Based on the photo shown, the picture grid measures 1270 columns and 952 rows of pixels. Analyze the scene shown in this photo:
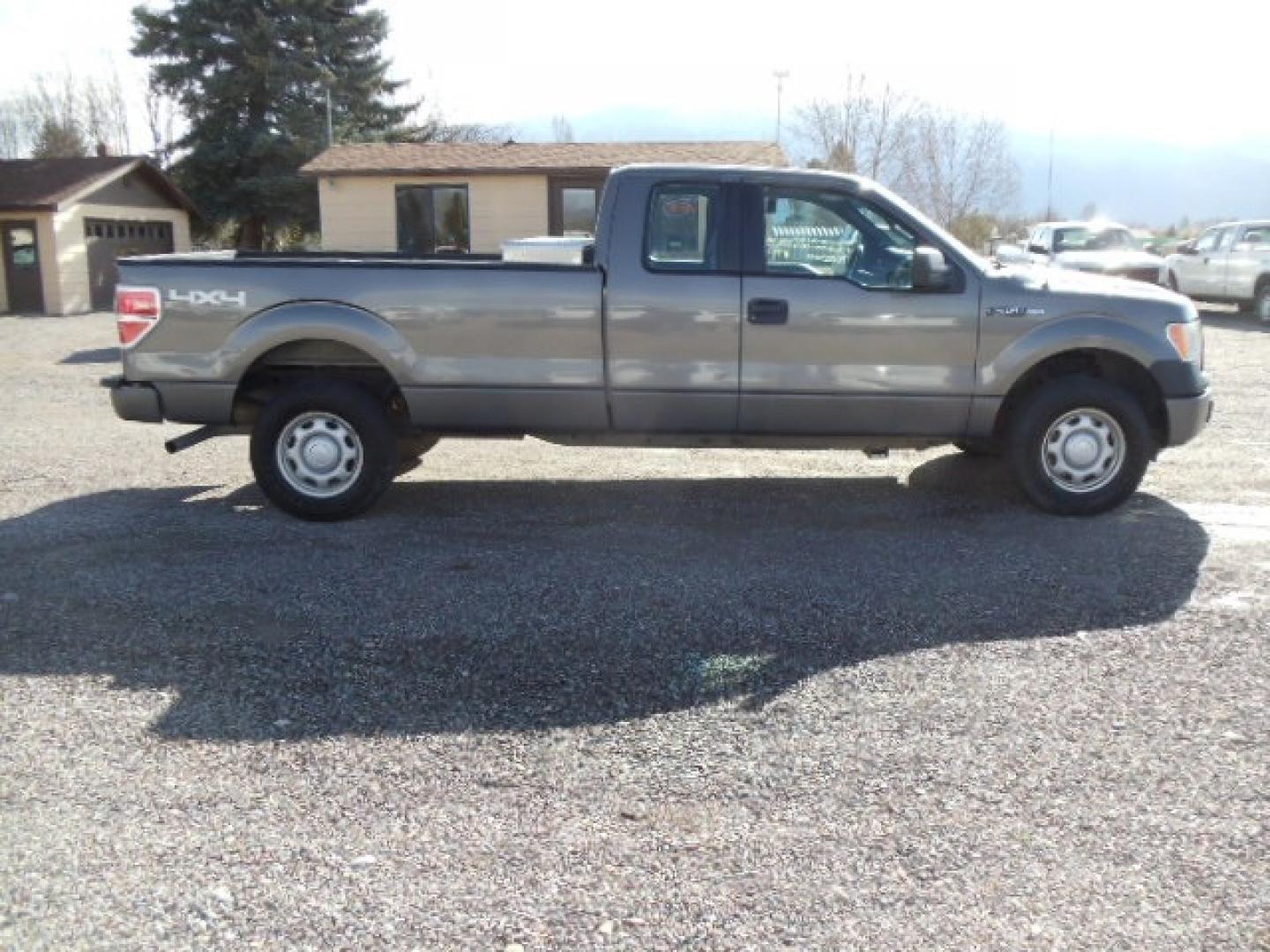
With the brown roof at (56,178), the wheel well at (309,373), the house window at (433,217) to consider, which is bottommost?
the wheel well at (309,373)

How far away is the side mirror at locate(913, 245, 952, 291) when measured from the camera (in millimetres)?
6105

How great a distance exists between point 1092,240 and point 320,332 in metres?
18.7

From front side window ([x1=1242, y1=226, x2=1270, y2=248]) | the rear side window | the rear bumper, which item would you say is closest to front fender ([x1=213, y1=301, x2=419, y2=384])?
the rear side window

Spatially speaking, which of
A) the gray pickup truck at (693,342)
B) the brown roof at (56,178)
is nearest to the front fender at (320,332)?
the gray pickup truck at (693,342)

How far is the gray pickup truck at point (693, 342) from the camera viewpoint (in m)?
6.32

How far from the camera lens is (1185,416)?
6.45 meters

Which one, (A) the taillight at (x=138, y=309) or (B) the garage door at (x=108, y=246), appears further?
(B) the garage door at (x=108, y=246)

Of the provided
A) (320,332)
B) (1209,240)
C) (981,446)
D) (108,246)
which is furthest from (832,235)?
(108,246)

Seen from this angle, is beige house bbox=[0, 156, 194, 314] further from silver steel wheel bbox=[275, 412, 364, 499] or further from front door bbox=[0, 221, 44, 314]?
silver steel wheel bbox=[275, 412, 364, 499]

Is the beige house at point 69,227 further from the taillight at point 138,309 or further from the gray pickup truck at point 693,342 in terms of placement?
the gray pickup truck at point 693,342

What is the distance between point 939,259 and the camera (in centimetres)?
614

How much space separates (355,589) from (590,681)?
161 cm

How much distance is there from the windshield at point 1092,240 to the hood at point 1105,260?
630 millimetres

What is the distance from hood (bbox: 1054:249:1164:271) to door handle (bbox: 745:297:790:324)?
14527mm
